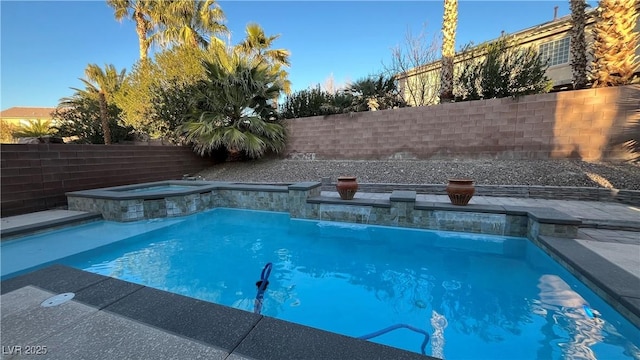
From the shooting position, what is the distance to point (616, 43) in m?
6.39

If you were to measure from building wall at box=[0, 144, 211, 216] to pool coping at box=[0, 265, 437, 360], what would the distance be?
4823mm

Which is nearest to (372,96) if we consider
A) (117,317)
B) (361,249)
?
(361,249)

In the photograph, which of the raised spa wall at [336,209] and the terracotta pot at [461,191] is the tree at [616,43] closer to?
the raised spa wall at [336,209]

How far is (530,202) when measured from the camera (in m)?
5.29

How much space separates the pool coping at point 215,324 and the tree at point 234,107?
302 inches

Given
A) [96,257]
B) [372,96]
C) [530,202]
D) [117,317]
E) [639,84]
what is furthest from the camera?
[372,96]

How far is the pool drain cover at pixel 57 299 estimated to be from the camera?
177 centimetres

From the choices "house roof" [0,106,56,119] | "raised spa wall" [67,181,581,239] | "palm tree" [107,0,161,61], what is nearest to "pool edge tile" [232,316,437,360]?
"raised spa wall" [67,181,581,239]

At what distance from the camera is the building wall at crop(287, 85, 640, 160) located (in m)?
6.22

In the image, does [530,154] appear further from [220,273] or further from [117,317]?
[117,317]

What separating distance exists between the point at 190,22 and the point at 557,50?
1732 cm

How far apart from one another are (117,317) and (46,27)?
930cm

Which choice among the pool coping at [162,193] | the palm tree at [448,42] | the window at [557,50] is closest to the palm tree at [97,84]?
the pool coping at [162,193]

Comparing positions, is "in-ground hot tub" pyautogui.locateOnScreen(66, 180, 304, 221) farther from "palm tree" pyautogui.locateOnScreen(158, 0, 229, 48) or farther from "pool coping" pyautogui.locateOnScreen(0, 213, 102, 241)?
"palm tree" pyautogui.locateOnScreen(158, 0, 229, 48)
